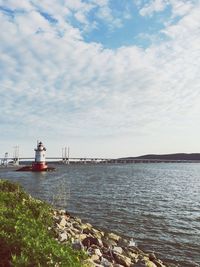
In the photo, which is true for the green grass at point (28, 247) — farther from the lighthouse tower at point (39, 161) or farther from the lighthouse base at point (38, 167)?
the lighthouse base at point (38, 167)

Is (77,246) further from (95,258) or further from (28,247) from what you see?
(28,247)

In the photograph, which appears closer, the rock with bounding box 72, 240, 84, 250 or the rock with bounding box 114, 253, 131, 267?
the rock with bounding box 72, 240, 84, 250

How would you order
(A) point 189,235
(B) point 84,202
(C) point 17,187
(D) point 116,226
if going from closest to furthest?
(C) point 17,187 < (A) point 189,235 < (D) point 116,226 < (B) point 84,202

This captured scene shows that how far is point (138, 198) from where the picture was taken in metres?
43.8

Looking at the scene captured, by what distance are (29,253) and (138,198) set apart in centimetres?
3486

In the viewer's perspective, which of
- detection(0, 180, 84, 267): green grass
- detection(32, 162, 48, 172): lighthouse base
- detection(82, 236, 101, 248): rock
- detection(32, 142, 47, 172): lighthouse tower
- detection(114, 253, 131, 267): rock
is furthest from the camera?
detection(32, 162, 48, 172): lighthouse base

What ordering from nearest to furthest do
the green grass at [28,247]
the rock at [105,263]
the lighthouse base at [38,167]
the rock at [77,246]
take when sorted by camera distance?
the green grass at [28,247] → the rock at [105,263] → the rock at [77,246] → the lighthouse base at [38,167]

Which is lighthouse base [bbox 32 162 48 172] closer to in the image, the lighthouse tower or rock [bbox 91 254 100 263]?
the lighthouse tower

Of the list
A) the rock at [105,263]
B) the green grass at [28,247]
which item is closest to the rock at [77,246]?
the rock at [105,263]

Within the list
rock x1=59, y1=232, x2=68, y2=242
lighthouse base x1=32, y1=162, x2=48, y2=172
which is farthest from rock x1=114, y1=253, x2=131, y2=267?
lighthouse base x1=32, y1=162, x2=48, y2=172

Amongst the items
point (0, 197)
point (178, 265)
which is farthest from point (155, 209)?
point (0, 197)

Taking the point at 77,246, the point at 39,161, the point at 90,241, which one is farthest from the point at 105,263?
the point at 39,161

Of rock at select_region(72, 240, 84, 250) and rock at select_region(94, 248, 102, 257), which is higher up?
rock at select_region(72, 240, 84, 250)

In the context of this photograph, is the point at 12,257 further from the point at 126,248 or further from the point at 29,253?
the point at 126,248
